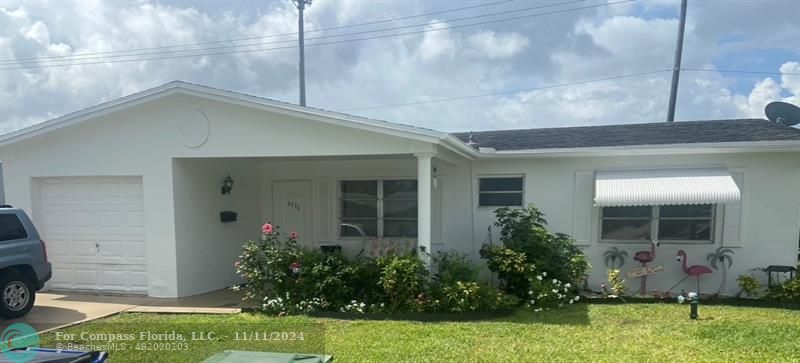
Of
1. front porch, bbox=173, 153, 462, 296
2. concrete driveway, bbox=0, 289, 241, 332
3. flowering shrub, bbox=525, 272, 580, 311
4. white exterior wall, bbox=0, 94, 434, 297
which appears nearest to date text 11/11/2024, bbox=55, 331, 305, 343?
concrete driveway, bbox=0, 289, 241, 332

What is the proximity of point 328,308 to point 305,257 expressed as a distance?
1032 mm

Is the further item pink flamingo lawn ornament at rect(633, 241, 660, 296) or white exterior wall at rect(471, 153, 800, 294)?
pink flamingo lawn ornament at rect(633, 241, 660, 296)

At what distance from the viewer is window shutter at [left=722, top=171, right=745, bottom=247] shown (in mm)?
9250

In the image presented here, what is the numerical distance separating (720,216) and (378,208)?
761cm

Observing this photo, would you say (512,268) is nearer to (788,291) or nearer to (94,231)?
(788,291)

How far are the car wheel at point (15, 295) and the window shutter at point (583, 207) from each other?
35.1 ft

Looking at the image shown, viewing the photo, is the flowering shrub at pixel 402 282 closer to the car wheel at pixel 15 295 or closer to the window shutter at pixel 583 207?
the window shutter at pixel 583 207

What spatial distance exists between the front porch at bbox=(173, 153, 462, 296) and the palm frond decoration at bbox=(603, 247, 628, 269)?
10.1 feet

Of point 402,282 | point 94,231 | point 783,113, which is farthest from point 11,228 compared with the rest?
point 783,113

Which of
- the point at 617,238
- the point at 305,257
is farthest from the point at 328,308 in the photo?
the point at 617,238

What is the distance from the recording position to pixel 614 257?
986 centimetres

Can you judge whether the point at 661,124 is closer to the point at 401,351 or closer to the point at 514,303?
the point at 514,303

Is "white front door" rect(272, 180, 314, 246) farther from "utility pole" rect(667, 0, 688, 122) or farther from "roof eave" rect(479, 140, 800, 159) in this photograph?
"utility pole" rect(667, 0, 688, 122)

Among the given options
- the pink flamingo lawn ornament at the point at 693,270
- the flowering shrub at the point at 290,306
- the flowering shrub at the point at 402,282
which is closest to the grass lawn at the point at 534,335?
the flowering shrub at the point at 290,306
